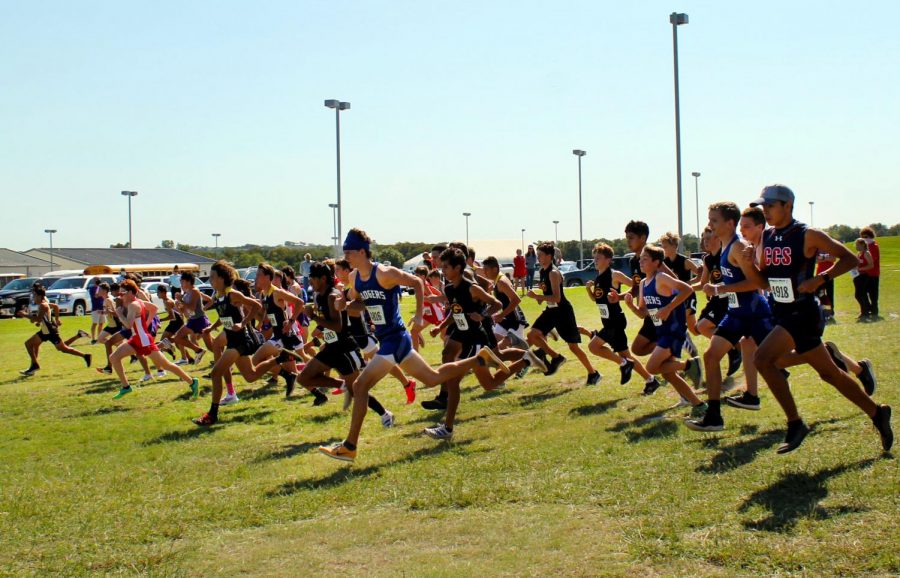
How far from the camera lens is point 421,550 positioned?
Result: 5.27 meters

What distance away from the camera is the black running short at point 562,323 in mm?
11344

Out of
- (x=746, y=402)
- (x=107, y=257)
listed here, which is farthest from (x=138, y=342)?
(x=107, y=257)

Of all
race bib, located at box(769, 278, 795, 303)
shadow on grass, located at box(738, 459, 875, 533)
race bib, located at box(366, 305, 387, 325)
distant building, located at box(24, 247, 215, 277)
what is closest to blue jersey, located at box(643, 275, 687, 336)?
race bib, located at box(769, 278, 795, 303)

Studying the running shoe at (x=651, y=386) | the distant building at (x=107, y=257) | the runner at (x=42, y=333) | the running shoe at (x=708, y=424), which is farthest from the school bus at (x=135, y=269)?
the running shoe at (x=708, y=424)

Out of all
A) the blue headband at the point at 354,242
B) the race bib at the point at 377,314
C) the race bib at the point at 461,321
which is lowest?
the race bib at the point at 461,321

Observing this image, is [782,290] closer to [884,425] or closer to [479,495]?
[884,425]

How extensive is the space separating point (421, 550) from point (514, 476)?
1.64 metres

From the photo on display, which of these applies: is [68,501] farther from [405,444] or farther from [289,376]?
[289,376]

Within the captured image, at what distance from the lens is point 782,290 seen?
247 inches

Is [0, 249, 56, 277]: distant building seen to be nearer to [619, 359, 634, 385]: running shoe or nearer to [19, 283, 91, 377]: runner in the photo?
[19, 283, 91, 377]: runner

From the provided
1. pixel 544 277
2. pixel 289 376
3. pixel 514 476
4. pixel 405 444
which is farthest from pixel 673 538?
pixel 289 376

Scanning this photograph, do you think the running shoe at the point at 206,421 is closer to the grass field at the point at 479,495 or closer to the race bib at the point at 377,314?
the grass field at the point at 479,495

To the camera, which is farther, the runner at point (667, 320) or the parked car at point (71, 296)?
the parked car at point (71, 296)

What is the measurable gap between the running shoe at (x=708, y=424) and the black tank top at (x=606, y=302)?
11.3 ft
